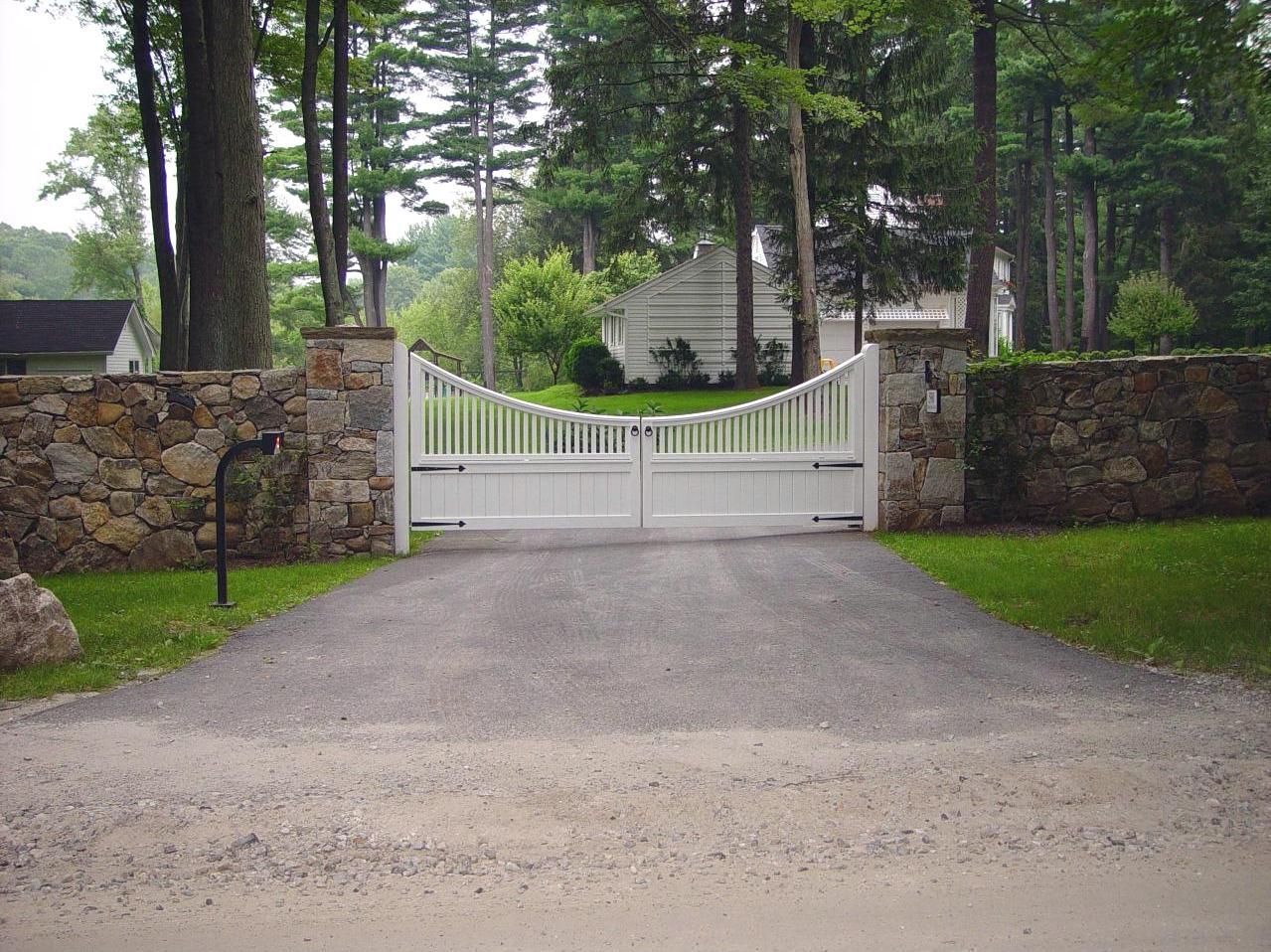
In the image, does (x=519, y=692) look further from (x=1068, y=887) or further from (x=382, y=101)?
(x=382, y=101)

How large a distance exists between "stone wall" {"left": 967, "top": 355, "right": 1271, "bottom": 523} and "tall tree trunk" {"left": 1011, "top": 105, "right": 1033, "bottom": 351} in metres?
33.3

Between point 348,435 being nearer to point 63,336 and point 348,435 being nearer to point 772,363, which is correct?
point 772,363

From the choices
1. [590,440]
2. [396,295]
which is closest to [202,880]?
[590,440]

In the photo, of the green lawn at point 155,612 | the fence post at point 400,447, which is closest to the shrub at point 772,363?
the green lawn at point 155,612

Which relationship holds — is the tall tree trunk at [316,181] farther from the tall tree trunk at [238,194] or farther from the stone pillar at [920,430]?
the stone pillar at [920,430]

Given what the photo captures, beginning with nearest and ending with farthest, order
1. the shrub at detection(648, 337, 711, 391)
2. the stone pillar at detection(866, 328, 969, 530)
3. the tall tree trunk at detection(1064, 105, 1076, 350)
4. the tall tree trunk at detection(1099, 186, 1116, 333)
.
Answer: the stone pillar at detection(866, 328, 969, 530) → the shrub at detection(648, 337, 711, 391) → the tall tree trunk at detection(1064, 105, 1076, 350) → the tall tree trunk at detection(1099, 186, 1116, 333)

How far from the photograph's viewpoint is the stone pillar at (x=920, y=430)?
11805mm

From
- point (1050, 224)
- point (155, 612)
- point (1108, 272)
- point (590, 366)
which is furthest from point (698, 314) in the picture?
point (155, 612)

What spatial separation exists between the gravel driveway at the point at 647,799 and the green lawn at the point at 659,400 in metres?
20.3

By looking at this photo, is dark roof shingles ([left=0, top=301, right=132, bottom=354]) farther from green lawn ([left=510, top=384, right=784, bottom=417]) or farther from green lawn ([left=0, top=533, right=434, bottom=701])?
green lawn ([left=0, top=533, right=434, bottom=701])

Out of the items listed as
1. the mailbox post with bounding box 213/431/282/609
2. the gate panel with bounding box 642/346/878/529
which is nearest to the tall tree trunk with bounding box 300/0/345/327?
the gate panel with bounding box 642/346/878/529

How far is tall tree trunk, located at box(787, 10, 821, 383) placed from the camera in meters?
23.0

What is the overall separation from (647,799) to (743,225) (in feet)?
85.4

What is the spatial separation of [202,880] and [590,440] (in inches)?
320
